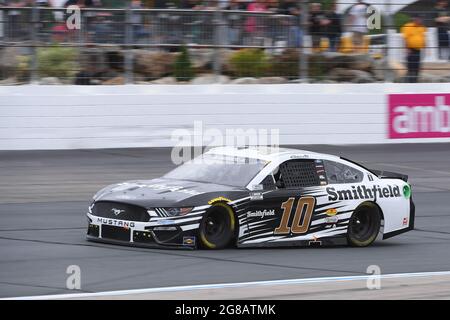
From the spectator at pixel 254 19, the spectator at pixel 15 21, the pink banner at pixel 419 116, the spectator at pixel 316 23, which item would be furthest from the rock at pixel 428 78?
the spectator at pixel 15 21

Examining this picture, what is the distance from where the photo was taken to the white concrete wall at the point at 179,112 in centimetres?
1873

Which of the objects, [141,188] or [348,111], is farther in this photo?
[348,111]

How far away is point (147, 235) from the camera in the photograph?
10.5 metres

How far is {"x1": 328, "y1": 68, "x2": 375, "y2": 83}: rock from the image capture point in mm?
21250

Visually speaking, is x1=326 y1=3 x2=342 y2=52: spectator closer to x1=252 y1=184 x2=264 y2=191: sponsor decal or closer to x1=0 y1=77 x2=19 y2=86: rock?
x1=0 y1=77 x2=19 y2=86: rock

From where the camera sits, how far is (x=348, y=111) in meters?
20.8

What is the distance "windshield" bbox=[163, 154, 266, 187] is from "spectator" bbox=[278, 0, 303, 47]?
908 centimetres

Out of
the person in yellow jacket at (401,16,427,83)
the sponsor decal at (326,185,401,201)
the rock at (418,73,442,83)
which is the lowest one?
the sponsor decal at (326,185,401,201)

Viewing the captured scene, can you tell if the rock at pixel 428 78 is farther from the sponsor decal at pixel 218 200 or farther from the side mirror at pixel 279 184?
the sponsor decal at pixel 218 200

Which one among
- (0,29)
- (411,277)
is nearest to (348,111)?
(0,29)

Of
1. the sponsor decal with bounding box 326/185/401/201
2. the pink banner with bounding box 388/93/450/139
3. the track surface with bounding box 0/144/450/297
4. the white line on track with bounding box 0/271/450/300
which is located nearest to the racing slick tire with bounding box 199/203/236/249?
the track surface with bounding box 0/144/450/297

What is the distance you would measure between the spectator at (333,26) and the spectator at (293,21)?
60 centimetres

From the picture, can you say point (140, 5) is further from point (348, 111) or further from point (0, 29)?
point (348, 111)
